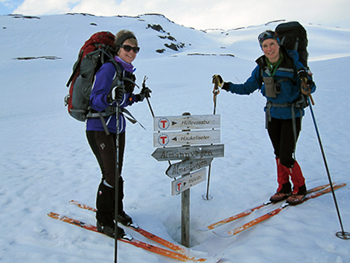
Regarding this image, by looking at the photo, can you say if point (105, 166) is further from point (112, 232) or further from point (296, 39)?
point (296, 39)

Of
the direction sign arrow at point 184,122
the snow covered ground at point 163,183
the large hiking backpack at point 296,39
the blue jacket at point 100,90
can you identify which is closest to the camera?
the blue jacket at point 100,90

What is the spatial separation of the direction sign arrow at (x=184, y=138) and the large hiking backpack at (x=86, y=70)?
0.85 meters

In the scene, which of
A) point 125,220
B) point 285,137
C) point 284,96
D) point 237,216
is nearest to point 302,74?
point 284,96

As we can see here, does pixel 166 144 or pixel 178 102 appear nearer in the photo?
pixel 166 144

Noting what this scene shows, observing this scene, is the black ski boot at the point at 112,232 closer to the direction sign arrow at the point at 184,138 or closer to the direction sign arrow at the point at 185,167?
the direction sign arrow at the point at 185,167

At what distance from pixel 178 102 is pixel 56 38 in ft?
102

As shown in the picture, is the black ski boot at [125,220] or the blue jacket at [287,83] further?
Result: the black ski boot at [125,220]

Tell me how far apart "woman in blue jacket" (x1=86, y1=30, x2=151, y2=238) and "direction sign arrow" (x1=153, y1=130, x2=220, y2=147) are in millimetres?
479

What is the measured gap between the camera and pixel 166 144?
277 cm

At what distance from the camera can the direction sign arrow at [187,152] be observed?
8.89 ft

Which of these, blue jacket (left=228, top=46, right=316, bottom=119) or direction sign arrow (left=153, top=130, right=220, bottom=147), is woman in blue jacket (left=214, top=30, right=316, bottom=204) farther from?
direction sign arrow (left=153, top=130, right=220, bottom=147)

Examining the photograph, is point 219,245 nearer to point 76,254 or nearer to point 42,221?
point 76,254

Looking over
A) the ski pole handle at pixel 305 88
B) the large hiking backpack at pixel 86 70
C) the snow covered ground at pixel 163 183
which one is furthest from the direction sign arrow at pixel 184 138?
the snow covered ground at pixel 163 183

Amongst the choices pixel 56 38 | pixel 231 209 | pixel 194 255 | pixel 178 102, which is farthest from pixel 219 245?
pixel 56 38
